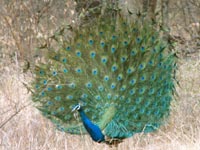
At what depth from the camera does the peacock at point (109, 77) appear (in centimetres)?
809

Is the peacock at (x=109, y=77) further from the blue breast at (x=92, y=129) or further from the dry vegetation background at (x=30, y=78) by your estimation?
the blue breast at (x=92, y=129)

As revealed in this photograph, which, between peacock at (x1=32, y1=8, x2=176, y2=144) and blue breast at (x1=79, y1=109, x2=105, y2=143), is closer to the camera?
blue breast at (x1=79, y1=109, x2=105, y2=143)

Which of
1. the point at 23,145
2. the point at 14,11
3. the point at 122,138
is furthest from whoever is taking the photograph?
the point at 14,11

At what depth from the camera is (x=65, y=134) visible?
773 centimetres

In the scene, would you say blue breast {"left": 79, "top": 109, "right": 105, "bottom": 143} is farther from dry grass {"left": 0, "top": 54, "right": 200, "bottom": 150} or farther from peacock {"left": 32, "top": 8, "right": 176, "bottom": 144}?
peacock {"left": 32, "top": 8, "right": 176, "bottom": 144}

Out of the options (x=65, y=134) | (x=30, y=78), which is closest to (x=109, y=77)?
(x=65, y=134)

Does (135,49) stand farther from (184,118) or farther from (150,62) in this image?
(184,118)

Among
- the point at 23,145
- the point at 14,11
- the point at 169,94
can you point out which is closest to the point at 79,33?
the point at 169,94

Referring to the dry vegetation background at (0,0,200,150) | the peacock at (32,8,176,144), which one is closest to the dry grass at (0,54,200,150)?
the dry vegetation background at (0,0,200,150)

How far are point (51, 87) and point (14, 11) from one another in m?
3.83

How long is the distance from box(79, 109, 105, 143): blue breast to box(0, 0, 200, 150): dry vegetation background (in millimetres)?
71

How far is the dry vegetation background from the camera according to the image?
7.07 metres

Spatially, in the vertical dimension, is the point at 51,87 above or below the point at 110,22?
below

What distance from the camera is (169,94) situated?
848 centimetres
